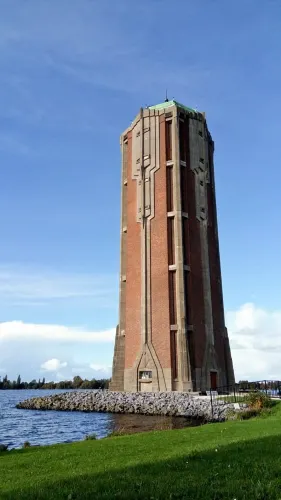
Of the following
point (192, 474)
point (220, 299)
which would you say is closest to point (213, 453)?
point (192, 474)

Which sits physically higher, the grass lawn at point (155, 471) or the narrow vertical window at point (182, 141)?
the narrow vertical window at point (182, 141)

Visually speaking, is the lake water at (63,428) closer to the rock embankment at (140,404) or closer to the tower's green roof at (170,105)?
the rock embankment at (140,404)

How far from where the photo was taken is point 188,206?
5494 centimetres

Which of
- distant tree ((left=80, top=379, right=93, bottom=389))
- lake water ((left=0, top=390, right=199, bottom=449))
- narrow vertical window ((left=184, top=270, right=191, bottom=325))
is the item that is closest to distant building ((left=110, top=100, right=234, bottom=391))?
narrow vertical window ((left=184, top=270, right=191, bottom=325))

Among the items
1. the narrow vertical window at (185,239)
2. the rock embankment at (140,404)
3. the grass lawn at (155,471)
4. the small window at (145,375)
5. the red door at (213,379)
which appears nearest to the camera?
Result: the grass lawn at (155,471)

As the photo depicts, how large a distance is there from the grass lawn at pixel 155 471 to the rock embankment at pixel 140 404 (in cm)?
1707

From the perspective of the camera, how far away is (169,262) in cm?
5128

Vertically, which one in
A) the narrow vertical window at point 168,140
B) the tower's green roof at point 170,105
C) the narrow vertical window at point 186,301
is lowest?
the narrow vertical window at point 186,301

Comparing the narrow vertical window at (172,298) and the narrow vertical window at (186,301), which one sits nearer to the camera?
the narrow vertical window at (172,298)

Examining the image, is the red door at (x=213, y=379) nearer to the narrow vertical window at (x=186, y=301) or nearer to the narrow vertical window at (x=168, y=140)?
the narrow vertical window at (x=186, y=301)

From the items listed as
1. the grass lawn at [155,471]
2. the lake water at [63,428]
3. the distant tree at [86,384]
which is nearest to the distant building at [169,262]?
the lake water at [63,428]

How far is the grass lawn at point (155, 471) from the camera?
22.5 feet

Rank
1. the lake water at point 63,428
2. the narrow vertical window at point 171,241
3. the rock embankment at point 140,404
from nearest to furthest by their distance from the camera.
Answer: the lake water at point 63,428, the rock embankment at point 140,404, the narrow vertical window at point 171,241

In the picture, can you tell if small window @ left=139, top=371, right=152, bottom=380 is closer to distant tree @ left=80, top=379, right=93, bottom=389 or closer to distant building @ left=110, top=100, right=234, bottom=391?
distant building @ left=110, top=100, right=234, bottom=391
